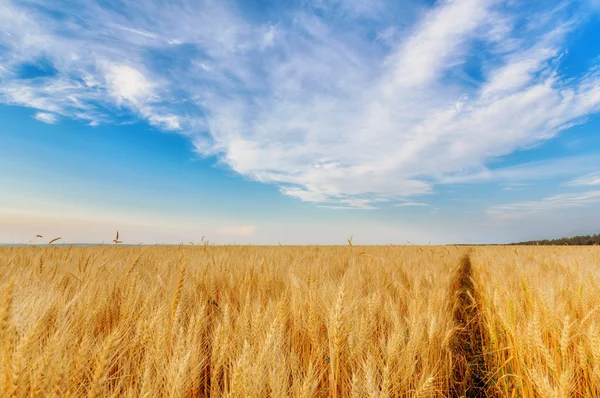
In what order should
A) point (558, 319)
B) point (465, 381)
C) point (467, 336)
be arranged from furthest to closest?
point (467, 336) < point (558, 319) < point (465, 381)

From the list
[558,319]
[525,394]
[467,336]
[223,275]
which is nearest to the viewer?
[525,394]

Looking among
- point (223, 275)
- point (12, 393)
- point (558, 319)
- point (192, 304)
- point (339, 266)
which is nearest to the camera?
point (12, 393)

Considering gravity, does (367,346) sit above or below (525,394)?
above

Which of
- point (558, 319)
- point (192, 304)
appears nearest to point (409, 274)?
point (558, 319)

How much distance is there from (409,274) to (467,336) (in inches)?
43.9

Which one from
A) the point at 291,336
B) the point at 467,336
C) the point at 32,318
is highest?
the point at 32,318

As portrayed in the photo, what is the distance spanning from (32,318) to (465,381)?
221 cm

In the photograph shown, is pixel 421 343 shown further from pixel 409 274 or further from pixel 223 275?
pixel 409 274

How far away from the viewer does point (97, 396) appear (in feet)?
2.71

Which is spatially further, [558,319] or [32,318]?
[558,319]

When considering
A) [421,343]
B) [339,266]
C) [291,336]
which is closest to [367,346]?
[421,343]

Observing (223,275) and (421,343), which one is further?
(223,275)

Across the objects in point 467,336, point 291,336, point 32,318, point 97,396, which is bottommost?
point 467,336

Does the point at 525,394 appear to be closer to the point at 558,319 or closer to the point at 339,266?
the point at 558,319
